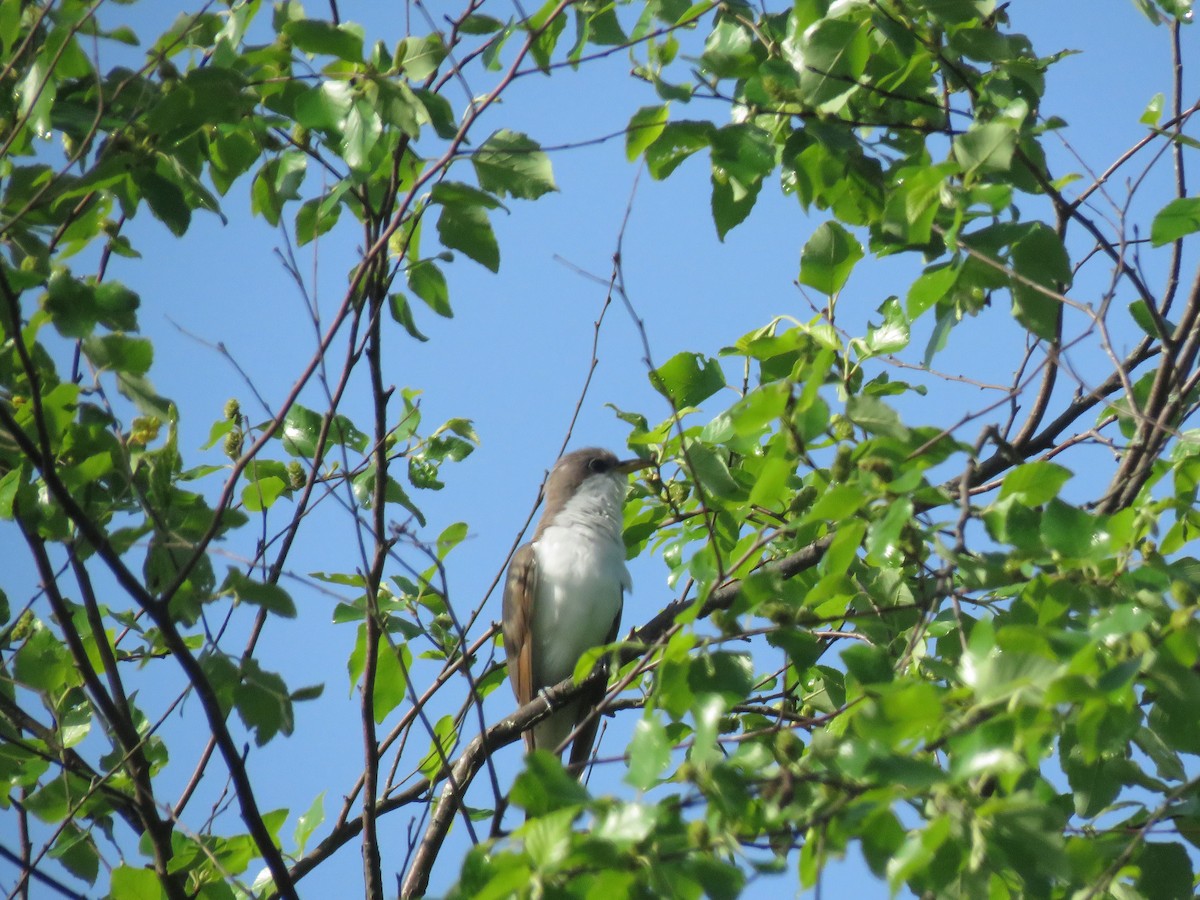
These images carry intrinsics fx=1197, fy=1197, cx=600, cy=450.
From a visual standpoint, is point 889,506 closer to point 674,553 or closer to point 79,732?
point 674,553

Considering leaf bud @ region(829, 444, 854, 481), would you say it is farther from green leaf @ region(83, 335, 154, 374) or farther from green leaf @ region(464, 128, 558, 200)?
green leaf @ region(83, 335, 154, 374)

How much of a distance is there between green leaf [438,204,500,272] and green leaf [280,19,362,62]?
1.90 ft

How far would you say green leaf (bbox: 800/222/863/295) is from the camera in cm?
374

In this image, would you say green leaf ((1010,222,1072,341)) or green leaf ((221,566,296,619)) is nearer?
green leaf ((221,566,296,619))

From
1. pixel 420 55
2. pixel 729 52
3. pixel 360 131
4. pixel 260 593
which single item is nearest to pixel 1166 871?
pixel 260 593

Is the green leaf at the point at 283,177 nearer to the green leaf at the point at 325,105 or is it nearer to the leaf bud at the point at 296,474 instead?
the green leaf at the point at 325,105

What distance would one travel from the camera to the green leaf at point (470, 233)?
11.8 feet

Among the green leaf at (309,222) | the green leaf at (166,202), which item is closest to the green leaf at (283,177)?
the green leaf at (309,222)

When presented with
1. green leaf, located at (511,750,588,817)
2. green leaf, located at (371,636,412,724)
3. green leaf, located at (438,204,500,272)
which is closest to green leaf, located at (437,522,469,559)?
green leaf, located at (371,636,412,724)

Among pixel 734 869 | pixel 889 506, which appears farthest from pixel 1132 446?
pixel 734 869

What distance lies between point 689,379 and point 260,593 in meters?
1.88

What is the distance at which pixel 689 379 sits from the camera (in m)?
4.28

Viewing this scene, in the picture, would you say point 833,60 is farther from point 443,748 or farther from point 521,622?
point 521,622

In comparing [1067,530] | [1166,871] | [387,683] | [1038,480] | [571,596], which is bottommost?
[1166,871]
